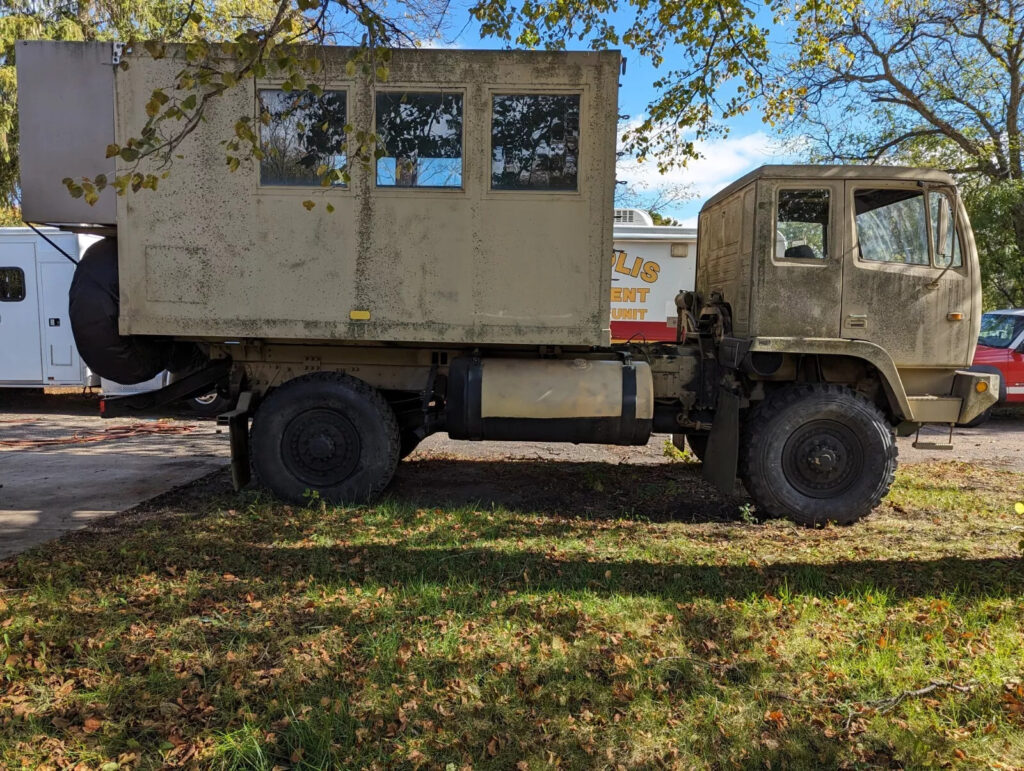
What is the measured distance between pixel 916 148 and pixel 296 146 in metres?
18.4

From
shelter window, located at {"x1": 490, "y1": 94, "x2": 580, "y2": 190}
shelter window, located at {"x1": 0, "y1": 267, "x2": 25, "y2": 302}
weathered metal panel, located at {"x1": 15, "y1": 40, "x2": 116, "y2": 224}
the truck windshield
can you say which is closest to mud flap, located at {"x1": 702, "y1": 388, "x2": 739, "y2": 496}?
shelter window, located at {"x1": 490, "y1": 94, "x2": 580, "y2": 190}

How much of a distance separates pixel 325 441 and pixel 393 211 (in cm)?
201

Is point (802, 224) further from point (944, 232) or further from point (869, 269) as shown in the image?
point (944, 232)

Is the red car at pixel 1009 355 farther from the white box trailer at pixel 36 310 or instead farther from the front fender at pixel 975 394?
the white box trailer at pixel 36 310

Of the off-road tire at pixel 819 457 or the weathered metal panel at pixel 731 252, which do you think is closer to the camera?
the off-road tire at pixel 819 457

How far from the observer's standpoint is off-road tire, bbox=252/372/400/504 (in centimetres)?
595

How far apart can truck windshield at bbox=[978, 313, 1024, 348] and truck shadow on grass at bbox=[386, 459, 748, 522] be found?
760 cm

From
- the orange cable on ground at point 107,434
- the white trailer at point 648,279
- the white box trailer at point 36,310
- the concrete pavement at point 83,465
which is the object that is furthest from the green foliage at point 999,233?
the white box trailer at point 36,310

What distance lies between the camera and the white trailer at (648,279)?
1070 centimetres

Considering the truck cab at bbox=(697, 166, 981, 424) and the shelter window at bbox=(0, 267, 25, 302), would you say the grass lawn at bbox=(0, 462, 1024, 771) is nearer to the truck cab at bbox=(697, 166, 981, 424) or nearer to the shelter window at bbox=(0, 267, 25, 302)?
the truck cab at bbox=(697, 166, 981, 424)

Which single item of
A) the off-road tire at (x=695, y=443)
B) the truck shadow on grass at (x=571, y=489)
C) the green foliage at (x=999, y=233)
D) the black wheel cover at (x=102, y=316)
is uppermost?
the green foliage at (x=999, y=233)

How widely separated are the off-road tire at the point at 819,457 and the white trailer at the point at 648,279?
16.4ft

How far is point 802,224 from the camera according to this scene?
5.83 metres

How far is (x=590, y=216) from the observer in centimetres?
548
